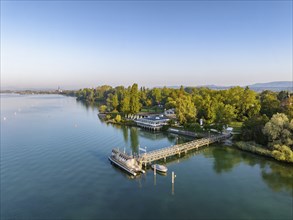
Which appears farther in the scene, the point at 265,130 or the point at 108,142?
the point at 108,142

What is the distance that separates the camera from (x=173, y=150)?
127 ft

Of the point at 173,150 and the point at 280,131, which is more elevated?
the point at 280,131

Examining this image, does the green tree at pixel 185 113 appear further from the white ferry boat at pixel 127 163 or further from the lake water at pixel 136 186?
the white ferry boat at pixel 127 163

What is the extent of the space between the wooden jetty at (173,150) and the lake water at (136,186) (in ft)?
5.77

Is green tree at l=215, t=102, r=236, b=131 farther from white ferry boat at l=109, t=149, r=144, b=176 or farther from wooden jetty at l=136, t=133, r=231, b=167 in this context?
white ferry boat at l=109, t=149, r=144, b=176

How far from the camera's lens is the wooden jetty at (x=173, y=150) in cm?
3410

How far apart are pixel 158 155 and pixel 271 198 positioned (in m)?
17.7

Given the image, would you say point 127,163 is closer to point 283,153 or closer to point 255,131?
point 283,153

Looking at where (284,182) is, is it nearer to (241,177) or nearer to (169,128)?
(241,177)

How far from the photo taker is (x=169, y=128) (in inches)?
2414

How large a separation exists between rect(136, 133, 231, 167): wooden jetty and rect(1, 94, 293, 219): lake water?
1.76 metres

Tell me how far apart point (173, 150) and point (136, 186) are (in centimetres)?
1356

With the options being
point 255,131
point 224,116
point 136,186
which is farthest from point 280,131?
point 136,186

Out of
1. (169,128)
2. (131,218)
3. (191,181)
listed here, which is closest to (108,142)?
(169,128)
